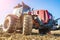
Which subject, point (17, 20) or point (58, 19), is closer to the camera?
point (17, 20)

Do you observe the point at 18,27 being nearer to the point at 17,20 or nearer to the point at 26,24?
the point at 17,20

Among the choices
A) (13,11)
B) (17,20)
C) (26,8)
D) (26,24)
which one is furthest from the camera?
(13,11)

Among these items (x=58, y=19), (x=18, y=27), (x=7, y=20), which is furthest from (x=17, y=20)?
(x=58, y=19)

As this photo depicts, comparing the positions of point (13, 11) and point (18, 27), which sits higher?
point (13, 11)

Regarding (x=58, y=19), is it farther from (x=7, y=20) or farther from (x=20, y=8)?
(x=7, y=20)

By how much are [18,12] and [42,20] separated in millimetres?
1820

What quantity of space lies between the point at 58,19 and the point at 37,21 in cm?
192

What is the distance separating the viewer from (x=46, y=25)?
12039 millimetres

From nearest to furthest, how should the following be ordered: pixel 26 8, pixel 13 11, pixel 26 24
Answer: pixel 26 24, pixel 26 8, pixel 13 11

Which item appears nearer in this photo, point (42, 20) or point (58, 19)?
point (42, 20)

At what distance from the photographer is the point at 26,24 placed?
9805 millimetres

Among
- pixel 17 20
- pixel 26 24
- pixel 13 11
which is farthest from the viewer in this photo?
pixel 13 11

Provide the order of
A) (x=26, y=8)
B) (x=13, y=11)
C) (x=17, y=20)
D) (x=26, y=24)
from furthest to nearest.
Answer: (x=13, y=11) → (x=26, y=8) → (x=17, y=20) → (x=26, y=24)

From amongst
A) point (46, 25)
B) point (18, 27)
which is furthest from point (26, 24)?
point (46, 25)
